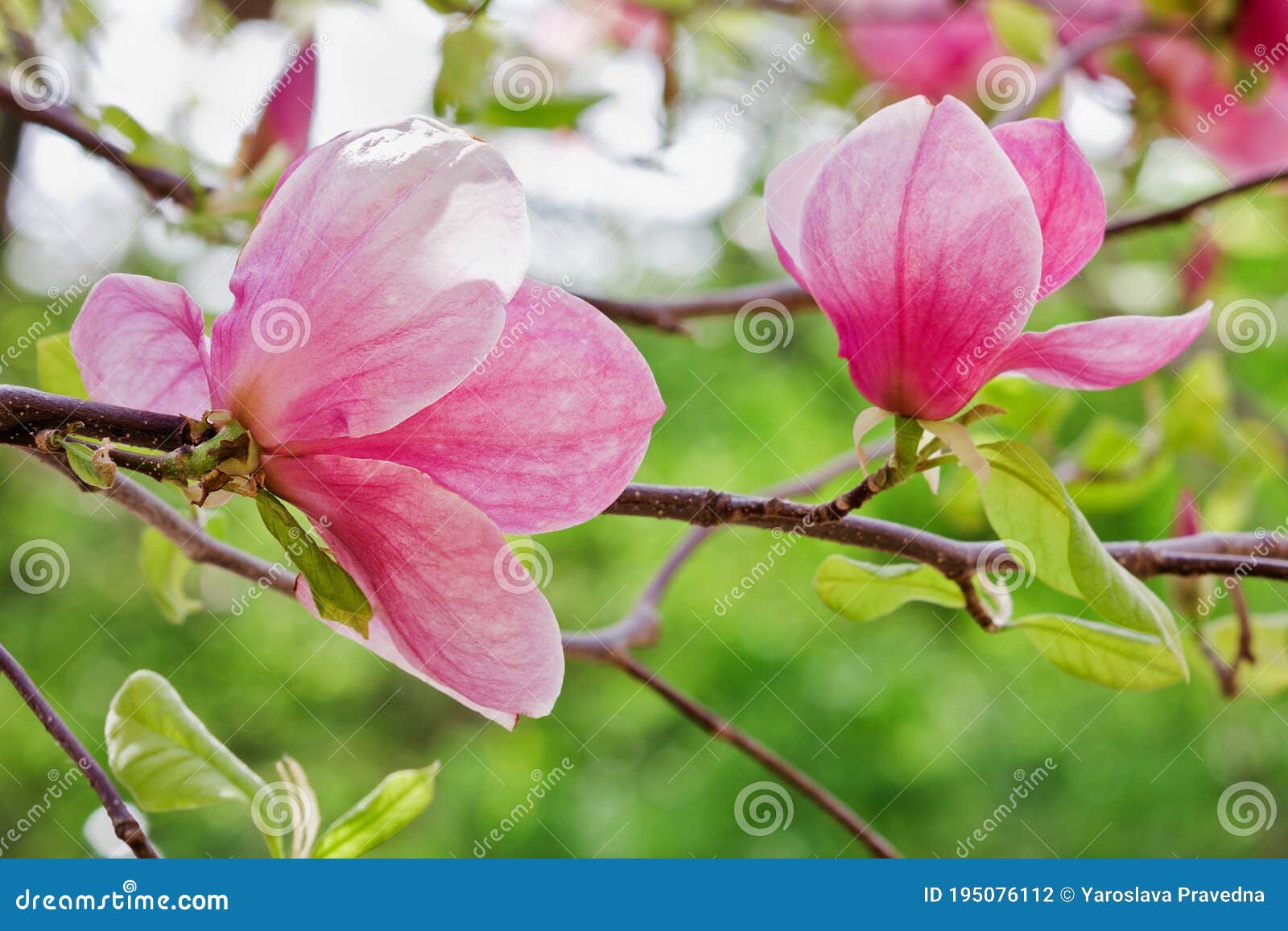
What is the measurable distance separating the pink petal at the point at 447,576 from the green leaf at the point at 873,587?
0.17 metres

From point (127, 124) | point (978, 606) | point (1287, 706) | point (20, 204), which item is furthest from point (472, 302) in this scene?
point (1287, 706)

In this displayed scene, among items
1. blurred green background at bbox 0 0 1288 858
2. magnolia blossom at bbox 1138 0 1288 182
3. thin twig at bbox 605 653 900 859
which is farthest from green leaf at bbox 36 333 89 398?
blurred green background at bbox 0 0 1288 858

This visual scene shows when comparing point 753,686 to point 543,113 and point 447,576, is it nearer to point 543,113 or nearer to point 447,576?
→ point 543,113

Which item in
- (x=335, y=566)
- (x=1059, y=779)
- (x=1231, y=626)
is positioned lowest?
(x=1059, y=779)

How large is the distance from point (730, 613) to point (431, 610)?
2.02m

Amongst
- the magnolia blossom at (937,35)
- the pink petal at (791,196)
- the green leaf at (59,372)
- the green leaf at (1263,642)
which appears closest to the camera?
the pink petal at (791,196)

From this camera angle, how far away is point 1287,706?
271cm

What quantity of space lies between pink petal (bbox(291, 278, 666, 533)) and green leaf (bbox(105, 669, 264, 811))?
0.19 m

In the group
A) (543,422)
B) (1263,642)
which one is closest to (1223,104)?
(1263,642)

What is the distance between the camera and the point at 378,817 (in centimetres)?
52

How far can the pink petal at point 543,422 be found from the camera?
1.13ft

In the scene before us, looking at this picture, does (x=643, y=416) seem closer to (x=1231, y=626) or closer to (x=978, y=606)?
(x=978, y=606)

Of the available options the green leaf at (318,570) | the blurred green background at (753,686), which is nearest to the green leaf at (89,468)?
the green leaf at (318,570)

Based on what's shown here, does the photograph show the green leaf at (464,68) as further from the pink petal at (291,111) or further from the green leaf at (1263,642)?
the green leaf at (1263,642)
